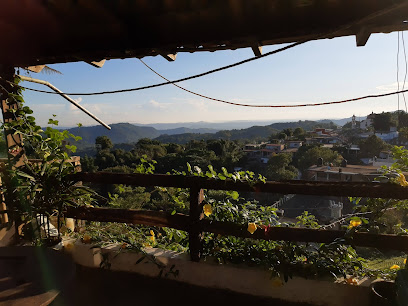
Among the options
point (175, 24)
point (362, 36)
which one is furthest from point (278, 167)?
point (175, 24)

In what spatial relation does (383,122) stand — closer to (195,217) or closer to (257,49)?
(257,49)

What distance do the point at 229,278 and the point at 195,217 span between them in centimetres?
56

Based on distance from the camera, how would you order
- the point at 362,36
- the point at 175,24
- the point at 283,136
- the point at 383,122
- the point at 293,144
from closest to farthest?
the point at 362,36 → the point at 175,24 → the point at 383,122 → the point at 293,144 → the point at 283,136

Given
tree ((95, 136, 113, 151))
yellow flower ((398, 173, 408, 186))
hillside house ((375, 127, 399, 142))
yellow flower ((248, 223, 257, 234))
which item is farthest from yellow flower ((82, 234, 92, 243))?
hillside house ((375, 127, 399, 142))

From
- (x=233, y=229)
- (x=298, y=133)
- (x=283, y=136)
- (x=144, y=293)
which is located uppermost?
(x=298, y=133)

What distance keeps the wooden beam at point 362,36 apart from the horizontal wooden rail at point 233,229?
128 centimetres

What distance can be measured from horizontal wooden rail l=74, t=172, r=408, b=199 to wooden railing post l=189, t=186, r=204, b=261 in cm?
7

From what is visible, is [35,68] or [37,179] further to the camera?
[35,68]

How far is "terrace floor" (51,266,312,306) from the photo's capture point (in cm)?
204

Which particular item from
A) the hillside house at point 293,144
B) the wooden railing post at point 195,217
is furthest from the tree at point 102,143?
the wooden railing post at point 195,217

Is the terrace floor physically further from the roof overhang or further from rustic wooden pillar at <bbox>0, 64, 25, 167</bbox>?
the roof overhang

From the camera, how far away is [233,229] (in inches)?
79.8

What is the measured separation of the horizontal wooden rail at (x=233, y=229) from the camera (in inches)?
70.0

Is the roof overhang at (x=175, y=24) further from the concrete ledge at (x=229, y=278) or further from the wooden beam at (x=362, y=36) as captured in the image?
the concrete ledge at (x=229, y=278)
